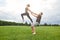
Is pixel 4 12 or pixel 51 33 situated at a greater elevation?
pixel 4 12

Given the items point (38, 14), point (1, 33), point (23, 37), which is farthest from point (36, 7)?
point (1, 33)

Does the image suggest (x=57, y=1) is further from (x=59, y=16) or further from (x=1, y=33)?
(x=1, y=33)

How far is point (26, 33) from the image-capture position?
4.06m

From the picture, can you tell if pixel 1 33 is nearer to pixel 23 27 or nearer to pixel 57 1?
pixel 23 27

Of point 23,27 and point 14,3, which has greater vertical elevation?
point 14,3

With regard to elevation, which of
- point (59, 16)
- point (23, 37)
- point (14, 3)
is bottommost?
point (23, 37)

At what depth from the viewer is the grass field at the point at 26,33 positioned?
156 inches

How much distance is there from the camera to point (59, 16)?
13.6 ft

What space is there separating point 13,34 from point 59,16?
119 centimetres

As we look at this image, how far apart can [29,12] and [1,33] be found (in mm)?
837

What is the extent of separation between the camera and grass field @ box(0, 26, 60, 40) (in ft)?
13.0

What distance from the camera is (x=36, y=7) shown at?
4.16 m

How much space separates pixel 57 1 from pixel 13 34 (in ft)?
4.41

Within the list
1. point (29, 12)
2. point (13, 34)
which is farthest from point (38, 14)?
A: point (13, 34)
